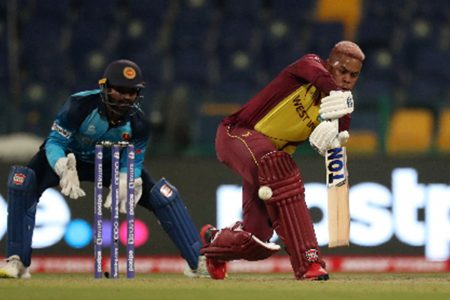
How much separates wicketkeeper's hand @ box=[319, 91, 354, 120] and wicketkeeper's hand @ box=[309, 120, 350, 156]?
58 millimetres

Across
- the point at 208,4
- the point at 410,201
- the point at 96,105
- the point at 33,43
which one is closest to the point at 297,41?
the point at 208,4

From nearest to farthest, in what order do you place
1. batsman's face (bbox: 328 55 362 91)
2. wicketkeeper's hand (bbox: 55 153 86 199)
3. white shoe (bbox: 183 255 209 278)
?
batsman's face (bbox: 328 55 362 91), wicketkeeper's hand (bbox: 55 153 86 199), white shoe (bbox: 183 255 209 278)

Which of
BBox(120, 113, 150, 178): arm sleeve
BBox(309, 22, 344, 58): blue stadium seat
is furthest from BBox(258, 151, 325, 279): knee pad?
BBox(309, 22, 344, 58): blue stadium seat

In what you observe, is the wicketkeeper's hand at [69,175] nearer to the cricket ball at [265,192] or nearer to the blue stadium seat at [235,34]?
the cricket ball at [265,192]

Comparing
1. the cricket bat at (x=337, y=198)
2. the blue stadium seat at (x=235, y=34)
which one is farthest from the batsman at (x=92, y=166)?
the blue stadium seat at (x=235, y=34)

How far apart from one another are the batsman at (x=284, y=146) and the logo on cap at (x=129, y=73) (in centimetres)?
65

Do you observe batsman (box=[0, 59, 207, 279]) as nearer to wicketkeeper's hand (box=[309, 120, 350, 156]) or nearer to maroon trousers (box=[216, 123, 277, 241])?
maroon trousers (box=[216, 123, 277, 241])

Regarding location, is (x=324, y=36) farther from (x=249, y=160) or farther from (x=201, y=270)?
(x=249, y=160)

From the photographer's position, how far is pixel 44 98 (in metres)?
9.95

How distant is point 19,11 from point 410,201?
248 inches

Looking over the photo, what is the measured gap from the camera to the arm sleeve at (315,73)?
6434 mm

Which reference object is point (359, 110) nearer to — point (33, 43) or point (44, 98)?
point (44, 98)

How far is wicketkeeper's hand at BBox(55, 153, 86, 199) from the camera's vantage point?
711cm

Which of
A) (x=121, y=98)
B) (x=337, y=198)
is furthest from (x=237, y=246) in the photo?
(x=121, y=98)
